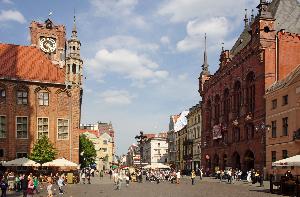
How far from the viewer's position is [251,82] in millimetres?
52812

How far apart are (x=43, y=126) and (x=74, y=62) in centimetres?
1031

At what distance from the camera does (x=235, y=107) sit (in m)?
58.0

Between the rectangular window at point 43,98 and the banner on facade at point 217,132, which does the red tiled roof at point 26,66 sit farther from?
the banner on facade at point 217,132

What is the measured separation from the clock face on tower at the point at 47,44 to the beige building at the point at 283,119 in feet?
110

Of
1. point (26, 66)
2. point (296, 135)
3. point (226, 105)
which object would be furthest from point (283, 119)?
point (26, 66)

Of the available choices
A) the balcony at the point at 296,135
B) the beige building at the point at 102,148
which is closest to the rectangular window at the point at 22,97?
the balcony at the point at 296,135

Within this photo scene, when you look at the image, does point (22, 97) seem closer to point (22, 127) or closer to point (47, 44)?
point (22, 127)

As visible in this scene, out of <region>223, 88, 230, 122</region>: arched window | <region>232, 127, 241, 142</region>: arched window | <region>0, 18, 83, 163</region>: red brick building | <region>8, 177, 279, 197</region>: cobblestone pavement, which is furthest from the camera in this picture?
<region>223, 88, 230, 122</region>: arched window

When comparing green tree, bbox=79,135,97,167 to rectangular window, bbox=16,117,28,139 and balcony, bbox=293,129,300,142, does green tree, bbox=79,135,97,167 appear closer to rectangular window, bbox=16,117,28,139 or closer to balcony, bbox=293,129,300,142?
rectangular window, bbox=16,117,28,139

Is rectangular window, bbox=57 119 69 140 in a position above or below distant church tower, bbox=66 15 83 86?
below

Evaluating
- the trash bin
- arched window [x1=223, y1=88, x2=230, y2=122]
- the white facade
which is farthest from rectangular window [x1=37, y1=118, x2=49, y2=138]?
the white facade

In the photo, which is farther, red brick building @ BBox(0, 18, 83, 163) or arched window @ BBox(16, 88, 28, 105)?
arched window @ BBox(16, 88, 28, 105)

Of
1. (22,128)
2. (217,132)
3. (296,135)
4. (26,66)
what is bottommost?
(217,132)

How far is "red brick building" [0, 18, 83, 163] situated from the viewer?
49.8m
